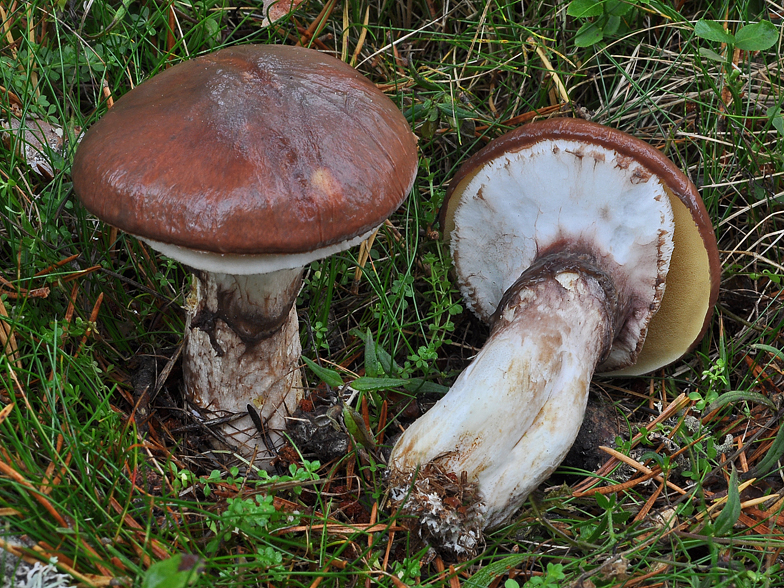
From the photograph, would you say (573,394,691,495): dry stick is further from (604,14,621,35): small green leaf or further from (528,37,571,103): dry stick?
(604,14,621,35): small green leaf

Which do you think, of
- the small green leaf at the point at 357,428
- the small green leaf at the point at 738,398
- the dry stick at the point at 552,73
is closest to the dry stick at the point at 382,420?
the small green leaf at the point at 357,428

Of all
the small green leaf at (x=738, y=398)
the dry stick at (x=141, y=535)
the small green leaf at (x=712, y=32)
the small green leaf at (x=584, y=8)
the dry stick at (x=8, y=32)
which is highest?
the dry stick at (x=8, y=32)

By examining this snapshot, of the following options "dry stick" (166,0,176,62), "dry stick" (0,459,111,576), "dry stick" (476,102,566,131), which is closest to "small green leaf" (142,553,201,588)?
"dry stick" (0,459,111,576)

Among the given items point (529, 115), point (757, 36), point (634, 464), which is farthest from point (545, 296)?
point (757, 36)

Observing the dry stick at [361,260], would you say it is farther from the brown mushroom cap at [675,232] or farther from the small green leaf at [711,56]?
the small green leaf at [711,56]

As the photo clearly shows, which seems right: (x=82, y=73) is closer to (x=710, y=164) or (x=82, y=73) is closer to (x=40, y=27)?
(x=40, y=27)

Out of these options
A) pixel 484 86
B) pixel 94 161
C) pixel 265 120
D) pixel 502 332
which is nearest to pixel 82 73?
pixel 94 161

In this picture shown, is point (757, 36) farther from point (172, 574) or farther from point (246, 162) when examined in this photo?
point (172, 574)

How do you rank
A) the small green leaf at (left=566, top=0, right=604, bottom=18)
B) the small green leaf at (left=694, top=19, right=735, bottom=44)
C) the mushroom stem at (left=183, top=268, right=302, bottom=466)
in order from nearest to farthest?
the mushroom stem at (left=183, top=268, right=302, bottom=466), the small green leaf at (left=694, top=19, right=735, bottom=44), the small green leaf at (left=566, top=0, right=604, bottom=18)
